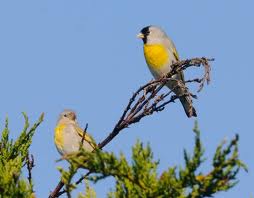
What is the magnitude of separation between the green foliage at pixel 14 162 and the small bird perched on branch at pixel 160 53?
4.17 meters

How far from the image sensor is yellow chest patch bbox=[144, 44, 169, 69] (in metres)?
8.72

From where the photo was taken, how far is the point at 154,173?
3322 millimetres

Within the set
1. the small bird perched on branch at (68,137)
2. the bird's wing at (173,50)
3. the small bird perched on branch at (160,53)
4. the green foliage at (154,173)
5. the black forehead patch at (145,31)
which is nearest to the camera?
the green foliage at (154,173)

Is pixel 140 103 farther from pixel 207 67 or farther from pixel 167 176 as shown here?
pixel 167 176

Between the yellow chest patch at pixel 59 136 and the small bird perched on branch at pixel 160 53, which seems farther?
the small bird perched on branch at pixel 160 53

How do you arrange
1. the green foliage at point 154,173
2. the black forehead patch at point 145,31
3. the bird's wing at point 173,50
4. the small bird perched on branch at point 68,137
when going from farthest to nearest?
the black forehead patch at point 145,31 → the bird's wing at point 173,50 → the small bird perched on branch at point 68,137 → the green foliage at point 154,173

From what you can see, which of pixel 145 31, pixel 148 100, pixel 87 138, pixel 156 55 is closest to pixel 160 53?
pixel 156 55

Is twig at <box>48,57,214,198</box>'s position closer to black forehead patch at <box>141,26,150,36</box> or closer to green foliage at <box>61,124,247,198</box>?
green foliage at <box>61,124,247,198</box>

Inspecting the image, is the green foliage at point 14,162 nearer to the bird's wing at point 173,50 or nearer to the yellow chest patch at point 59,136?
the yellow chest patch at point 59,136

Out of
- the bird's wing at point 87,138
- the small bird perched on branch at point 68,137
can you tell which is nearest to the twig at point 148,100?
the bird's wing at point 87,138

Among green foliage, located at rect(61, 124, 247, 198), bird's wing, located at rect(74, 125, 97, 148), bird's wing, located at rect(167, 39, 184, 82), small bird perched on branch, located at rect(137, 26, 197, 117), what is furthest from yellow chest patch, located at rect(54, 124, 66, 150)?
green foliage, located at rect(61, 124, 247, 198)

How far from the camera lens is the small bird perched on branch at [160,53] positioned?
8.70m

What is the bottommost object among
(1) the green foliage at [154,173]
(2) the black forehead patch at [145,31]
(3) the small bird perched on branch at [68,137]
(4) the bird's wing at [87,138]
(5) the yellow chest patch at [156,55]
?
(1) the green foliage at [154,173]

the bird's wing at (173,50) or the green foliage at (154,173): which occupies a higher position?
the bird's wing at (173,50)
